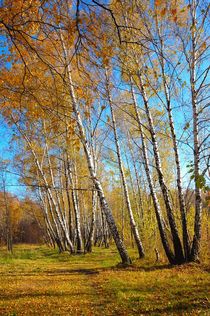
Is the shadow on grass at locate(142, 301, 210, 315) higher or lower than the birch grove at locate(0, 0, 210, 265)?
lower

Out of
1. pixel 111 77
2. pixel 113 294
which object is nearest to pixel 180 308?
pixel 113 294

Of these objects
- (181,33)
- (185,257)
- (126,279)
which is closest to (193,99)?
(181,33)

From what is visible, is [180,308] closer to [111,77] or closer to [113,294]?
[113,294]

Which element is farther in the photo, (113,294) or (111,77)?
(111,77)

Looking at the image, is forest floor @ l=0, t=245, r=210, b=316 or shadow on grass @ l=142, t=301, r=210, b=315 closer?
shadow on grass @ l=142, t=301, r=210, b=315

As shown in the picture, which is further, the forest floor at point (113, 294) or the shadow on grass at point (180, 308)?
the forest floor at point (113, 294)

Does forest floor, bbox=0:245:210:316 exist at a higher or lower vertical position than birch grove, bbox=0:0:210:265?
lower

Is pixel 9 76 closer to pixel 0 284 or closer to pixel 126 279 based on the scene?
pixel 0 284

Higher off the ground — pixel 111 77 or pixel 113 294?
pixel 111 77

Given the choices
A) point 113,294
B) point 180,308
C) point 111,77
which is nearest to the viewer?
point 180,308

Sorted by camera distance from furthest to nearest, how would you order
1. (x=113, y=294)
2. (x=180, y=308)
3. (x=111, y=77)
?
(x=111, y=77) < (x=113, y=294) < (x=180, y=308)

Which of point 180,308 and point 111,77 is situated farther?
point 111,77

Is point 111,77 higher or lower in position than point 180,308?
higher

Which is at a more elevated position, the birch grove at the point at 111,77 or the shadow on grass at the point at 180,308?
the birch grove at the point at 111,77
